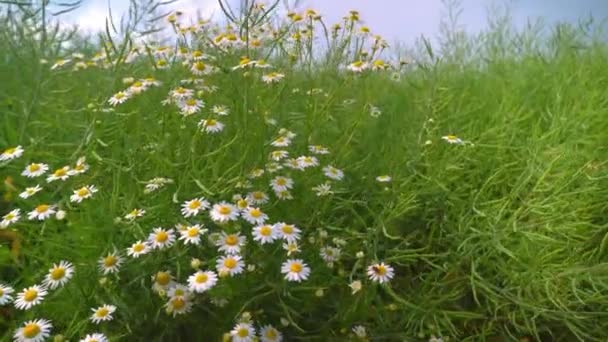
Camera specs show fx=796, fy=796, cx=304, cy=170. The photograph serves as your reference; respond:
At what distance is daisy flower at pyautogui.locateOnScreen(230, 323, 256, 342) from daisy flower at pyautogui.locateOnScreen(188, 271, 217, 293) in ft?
0.35

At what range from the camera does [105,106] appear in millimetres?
2346

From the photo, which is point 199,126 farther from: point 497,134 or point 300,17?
point 497,134

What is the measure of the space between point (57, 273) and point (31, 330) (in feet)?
0.43

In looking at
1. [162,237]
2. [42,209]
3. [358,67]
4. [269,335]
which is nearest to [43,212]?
[42,209]

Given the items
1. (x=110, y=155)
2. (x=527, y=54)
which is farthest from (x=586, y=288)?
(x=527, y=54)

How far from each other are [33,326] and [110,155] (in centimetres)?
61

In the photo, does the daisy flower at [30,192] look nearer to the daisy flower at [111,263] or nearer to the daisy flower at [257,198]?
the daisy flower at [111,263]

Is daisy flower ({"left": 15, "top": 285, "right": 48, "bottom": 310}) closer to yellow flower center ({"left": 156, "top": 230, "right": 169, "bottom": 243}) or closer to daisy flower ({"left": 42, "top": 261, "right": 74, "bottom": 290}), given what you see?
daisy flower ({"left": 42, "top": 261, "right": 74, "bottom": 290})

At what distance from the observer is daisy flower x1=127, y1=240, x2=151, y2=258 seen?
165cm

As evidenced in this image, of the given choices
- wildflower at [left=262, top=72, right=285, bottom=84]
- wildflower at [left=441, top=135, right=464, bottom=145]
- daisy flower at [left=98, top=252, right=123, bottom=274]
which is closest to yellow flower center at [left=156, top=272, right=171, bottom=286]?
daisy flower at [left=98, top=252, right=123, bottom=274]

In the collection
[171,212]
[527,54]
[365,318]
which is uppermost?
[527,54]

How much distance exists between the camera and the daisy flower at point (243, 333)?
5.32 ft

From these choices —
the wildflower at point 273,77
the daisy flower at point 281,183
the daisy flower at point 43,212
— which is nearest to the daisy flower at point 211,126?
the daisy flower at point 281,183

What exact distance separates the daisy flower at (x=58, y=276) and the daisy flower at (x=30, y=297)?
2cm
